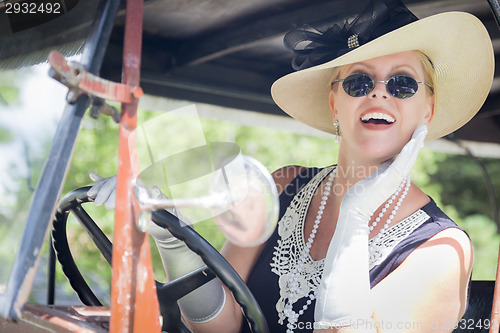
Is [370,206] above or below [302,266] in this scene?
above

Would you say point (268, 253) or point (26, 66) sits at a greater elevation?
point (26, 66)

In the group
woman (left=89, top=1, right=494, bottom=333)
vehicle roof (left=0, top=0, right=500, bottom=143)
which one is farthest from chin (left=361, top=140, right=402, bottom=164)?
vehicle roof (left=0, top=0, right=500, bottom=143)

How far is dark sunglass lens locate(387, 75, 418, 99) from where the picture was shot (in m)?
1.95

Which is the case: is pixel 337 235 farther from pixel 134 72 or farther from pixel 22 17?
pixel 22 17

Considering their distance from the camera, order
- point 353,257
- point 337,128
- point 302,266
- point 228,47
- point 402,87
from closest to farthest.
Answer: point 353,257
point 402,87
point 302,266
point 337,128
point 228,47

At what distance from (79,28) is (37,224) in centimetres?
58

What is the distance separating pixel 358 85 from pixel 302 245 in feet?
2.12

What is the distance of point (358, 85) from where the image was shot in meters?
2.01

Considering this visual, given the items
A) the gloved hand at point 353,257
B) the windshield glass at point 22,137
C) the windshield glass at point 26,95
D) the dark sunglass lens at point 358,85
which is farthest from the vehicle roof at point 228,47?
the gloved hand at point 353,257

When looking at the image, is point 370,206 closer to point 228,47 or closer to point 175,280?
point 175,280

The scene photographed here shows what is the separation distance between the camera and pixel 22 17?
1.65 metres

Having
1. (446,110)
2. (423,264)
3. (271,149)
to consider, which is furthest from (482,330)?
(271,149)

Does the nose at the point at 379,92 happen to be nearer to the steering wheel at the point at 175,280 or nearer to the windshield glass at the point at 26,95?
the steering wheel at the point at 175,280

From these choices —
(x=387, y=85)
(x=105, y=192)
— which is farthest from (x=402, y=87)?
(x=105, y=192)
